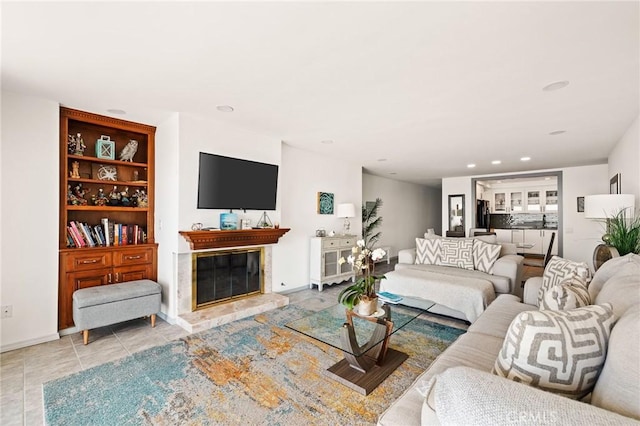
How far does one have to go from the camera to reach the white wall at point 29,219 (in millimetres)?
2715

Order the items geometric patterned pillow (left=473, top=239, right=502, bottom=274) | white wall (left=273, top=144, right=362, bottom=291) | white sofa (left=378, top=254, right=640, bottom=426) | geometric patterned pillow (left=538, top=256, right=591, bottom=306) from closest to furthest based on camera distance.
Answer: white sofa (left=378, top=254, right=640, bottom=426) < geometric patterned pillow (left=538, top=256, right=591, bottom=306) < geometric patterned pillow (left=473, top=239, right=502, bottom=274) < white wall (left=273, top=144, right=362, bottom=291)

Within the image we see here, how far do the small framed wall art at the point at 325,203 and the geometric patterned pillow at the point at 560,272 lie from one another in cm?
344

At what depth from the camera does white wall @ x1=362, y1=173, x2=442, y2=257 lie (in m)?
7.87

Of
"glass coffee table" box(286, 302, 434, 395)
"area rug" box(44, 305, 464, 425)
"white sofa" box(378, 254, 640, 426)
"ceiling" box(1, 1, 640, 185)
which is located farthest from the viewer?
"glass coffee table" box(286, 302, 434, 395)

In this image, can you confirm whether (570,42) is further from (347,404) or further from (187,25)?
(347,404)

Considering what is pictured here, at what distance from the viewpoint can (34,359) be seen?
2551 mm

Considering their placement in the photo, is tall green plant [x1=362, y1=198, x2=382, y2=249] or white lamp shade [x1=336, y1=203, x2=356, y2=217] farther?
tall green plant [x1=362, y1=198, x2=382, y2=249]

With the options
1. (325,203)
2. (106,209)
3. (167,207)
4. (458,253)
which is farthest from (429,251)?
(106,209)

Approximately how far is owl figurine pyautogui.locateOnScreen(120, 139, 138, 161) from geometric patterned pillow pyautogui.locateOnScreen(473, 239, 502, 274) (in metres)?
4.76

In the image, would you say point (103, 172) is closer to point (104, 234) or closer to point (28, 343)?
point (104, 234)

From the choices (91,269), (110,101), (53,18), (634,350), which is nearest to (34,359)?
(91,269)

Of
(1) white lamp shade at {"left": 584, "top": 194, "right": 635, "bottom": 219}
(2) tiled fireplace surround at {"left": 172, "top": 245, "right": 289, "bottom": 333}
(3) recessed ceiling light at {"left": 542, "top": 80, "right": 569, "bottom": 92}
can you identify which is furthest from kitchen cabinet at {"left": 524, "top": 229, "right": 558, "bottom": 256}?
(2) tiled fireplace surround at {"left": 172, "top": 245, "right": 289, "bottom": 333}

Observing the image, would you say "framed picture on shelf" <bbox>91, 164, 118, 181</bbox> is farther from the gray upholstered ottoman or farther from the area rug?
the area rug

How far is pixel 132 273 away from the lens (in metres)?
3.60
